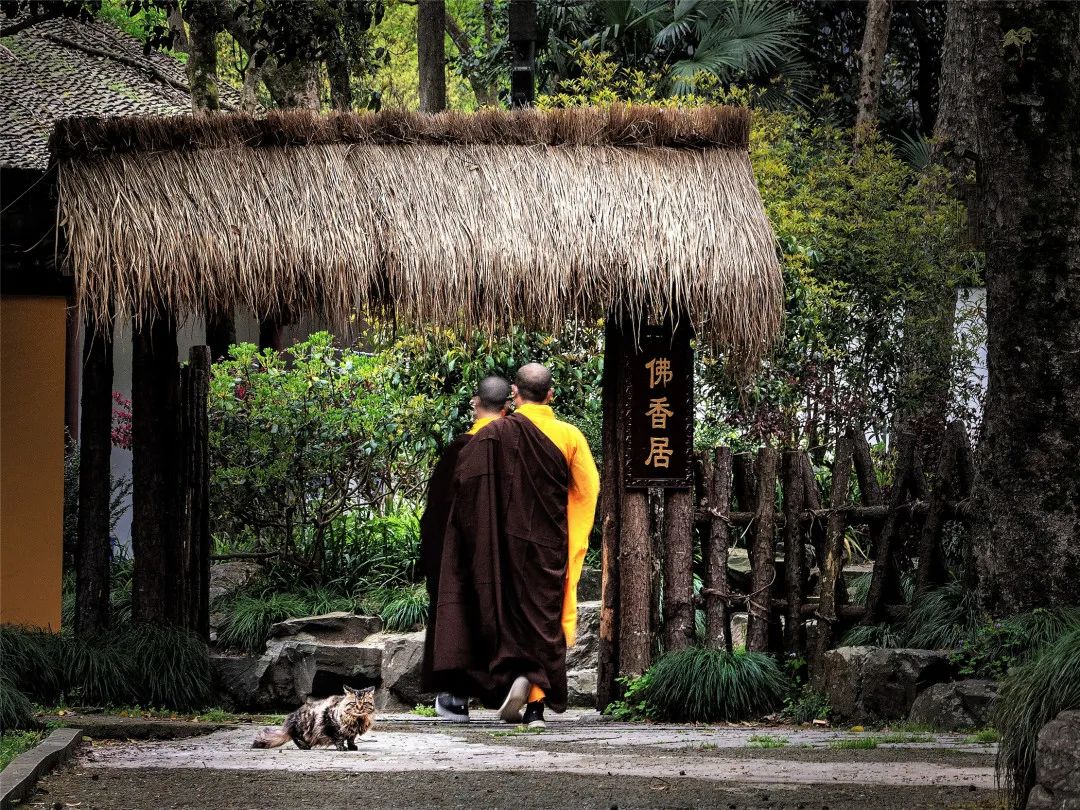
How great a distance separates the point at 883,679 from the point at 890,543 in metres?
1.19

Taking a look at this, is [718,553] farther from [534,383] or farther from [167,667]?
[167,667]

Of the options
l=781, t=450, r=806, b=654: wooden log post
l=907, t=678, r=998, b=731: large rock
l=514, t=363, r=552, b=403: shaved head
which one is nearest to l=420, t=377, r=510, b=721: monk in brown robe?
l=514, t=363, r=552, b=403: shaved head

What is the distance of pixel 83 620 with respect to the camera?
379 inches

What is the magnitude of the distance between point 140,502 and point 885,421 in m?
6.43

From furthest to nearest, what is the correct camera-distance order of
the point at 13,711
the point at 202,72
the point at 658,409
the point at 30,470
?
the point at 202,72
the point at 30,470
the point at 658,409
the point at 13,711

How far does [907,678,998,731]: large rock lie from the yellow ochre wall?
586 cm

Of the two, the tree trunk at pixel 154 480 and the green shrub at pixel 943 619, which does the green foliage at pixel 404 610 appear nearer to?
the tree trunk at pixel 154 480

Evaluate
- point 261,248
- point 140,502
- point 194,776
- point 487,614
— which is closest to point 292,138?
point 261,248

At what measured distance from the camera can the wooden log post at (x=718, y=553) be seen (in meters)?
9.73

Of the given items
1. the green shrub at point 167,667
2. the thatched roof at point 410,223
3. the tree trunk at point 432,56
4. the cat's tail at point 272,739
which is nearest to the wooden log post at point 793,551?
the thatched roof at point 410,223

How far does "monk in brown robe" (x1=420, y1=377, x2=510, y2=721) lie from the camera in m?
8.73

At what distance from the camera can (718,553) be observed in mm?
9859

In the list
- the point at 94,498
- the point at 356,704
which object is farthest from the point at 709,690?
the point at 94,498

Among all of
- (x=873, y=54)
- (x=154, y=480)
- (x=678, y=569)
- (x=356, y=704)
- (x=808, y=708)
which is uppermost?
(x=873, y=54)
